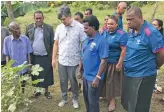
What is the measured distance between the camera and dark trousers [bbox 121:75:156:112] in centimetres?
364

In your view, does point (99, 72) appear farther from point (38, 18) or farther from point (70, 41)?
point (38, 18)

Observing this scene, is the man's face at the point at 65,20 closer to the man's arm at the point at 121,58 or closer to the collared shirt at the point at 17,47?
the collared shirt at the point at 17,47

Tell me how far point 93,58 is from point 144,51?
0.72 metres

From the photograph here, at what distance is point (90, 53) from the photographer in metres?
3.91

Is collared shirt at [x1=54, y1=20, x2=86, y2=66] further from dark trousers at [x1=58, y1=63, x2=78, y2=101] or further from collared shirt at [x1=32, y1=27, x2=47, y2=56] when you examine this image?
collared shirt at [x1=32, y1=27, x2=47, y2=56]

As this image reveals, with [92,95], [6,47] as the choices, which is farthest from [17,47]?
[92,95]

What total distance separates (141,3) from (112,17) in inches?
573

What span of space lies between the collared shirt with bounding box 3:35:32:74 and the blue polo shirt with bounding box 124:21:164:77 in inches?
71.1

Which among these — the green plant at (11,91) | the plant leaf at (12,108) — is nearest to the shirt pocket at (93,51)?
the green plant at (11,91)

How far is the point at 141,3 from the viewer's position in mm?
18359

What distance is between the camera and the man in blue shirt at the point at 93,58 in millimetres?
3828

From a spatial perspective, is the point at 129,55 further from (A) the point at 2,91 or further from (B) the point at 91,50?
(A) the point at 2,91

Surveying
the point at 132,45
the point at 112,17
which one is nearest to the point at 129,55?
the point at 132,45

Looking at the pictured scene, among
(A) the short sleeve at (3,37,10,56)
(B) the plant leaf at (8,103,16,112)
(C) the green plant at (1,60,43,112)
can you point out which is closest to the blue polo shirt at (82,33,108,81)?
(C) the green plant at (1,60,43,112)
